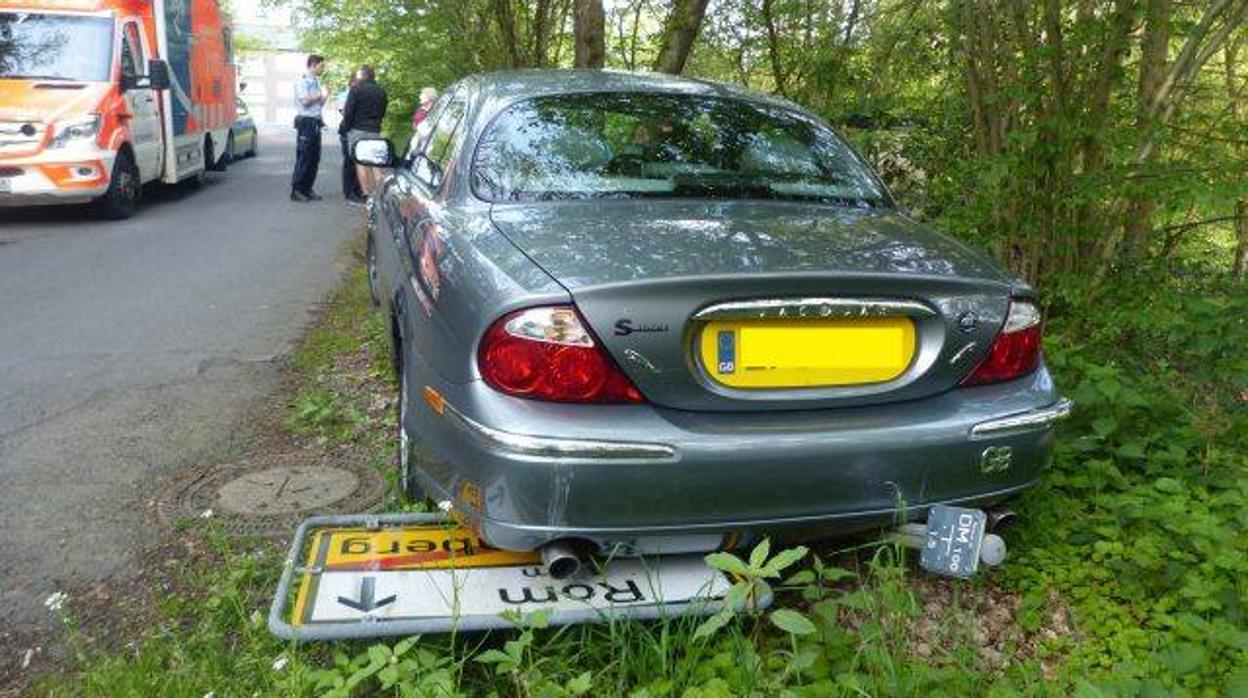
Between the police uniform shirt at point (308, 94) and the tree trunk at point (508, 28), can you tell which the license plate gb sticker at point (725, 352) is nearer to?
the tree trunk at point (508, 28)

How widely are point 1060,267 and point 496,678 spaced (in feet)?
12.4

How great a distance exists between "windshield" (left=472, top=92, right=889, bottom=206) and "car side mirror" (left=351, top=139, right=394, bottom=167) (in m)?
1.24

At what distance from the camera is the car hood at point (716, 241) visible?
245cm

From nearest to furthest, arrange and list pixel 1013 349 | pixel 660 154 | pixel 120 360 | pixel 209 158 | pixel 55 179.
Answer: pixel 1013 349 → pixel 660 154 → pixel 120 360 → pixel 55 179 → pixel 209 158

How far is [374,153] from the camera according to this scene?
4.56 metres

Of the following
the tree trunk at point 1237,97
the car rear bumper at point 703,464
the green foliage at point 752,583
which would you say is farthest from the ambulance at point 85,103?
the tree trunk at point 1237,97

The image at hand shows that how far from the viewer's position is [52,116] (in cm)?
935

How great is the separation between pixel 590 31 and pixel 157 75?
484 cm

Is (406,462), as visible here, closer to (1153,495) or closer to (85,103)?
(1153,495)

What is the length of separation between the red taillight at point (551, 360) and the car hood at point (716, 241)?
4.5 inches

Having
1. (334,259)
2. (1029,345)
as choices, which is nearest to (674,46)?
Answer: (334,259)

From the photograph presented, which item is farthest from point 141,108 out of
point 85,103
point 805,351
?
point 805,351

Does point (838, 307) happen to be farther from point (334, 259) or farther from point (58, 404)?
point (334, 259)

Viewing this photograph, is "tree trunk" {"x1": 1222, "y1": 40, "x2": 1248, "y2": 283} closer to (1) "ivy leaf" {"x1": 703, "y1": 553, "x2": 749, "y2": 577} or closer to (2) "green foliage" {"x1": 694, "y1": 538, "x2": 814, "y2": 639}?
(2) "green foliage" {"x1": 694, "y1": 538, "x2": 814, "y2": 639}
